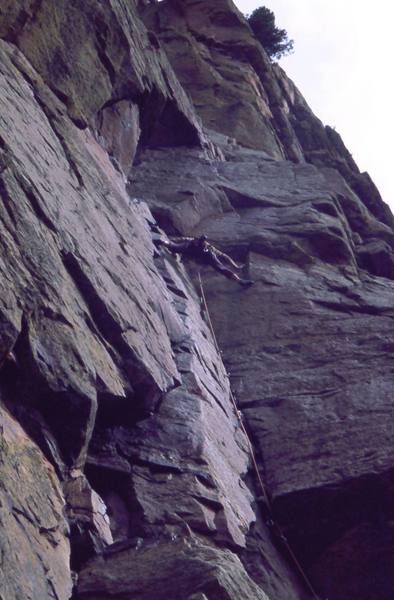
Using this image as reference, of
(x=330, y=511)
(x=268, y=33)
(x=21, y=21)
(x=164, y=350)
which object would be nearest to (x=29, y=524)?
(x=164, y=350)

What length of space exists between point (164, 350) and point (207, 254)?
5244 mm

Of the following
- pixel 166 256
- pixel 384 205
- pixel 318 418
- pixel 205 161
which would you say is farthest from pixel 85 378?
pixel 384 205

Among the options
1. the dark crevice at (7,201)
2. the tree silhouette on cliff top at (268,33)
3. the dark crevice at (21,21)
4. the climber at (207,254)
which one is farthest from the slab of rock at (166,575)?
the tree silhouette on cliff top at (268,33)

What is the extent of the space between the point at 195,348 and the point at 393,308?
422cm

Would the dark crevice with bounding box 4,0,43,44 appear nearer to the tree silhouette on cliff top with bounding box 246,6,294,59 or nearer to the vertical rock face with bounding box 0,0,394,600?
the vertical rock face with bounding box 0,0,394,600

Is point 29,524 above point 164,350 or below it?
below

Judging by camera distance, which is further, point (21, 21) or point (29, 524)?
point (21, 21)

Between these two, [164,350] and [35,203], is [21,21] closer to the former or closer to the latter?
[35,203]

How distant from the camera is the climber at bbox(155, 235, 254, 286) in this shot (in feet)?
47.4

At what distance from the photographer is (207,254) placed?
14797 millimetres

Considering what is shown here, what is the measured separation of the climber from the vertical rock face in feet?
0.53

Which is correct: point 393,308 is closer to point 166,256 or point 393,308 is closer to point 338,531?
point 166,256

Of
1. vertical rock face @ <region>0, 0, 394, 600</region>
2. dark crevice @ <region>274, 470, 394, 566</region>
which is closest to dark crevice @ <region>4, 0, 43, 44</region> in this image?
vertical rock face @ <region>0, 0, 394, 600</region>

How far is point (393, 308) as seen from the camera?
555 inches
